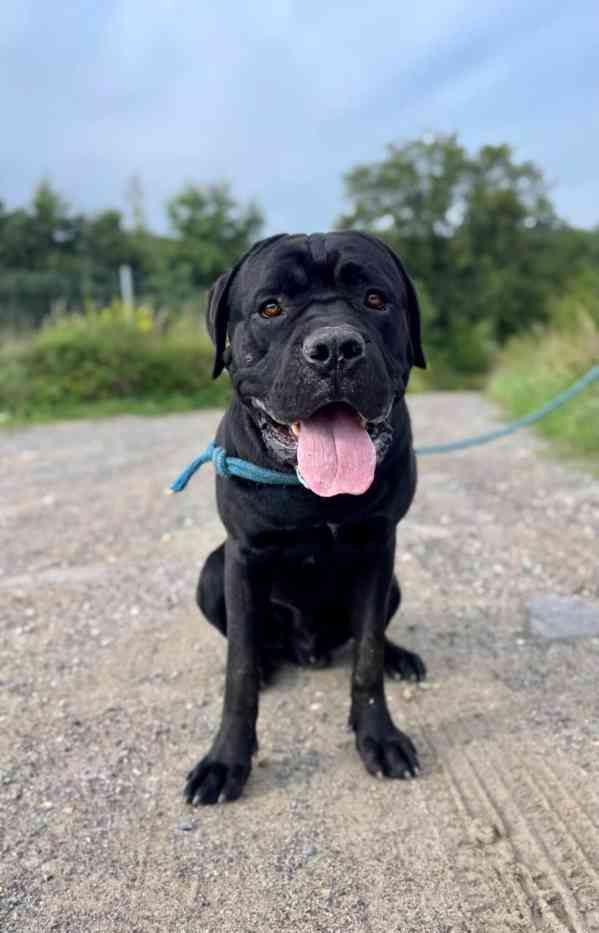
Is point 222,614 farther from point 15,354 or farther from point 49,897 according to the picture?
point 15,354

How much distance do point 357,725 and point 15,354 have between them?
39.4 feet

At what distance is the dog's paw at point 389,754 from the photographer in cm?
233

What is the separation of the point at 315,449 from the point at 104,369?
1188 centimetres

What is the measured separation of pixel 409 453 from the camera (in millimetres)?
2439

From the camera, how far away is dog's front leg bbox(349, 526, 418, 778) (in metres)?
2.36

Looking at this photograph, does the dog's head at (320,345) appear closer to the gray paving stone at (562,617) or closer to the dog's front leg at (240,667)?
the dog's front leg at (240,667)

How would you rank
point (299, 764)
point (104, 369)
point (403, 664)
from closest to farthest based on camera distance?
point (299, 764) < point (403, 664) < point (104, 369)

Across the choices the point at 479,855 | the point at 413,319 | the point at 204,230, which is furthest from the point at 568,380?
the point at 204,230

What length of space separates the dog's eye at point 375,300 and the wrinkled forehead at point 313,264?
0.13ft

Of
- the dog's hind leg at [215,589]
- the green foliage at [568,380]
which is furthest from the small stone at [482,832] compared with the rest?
the green foliage at [568,380]

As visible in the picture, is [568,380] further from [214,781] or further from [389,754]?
[214,781]

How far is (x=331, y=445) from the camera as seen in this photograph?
2.13 m

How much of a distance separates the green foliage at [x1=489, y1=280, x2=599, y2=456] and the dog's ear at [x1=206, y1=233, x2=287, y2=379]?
208 inches

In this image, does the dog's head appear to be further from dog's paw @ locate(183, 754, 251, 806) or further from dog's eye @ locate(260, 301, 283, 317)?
dog's paw @ locate(183, 754, 251, 806)
